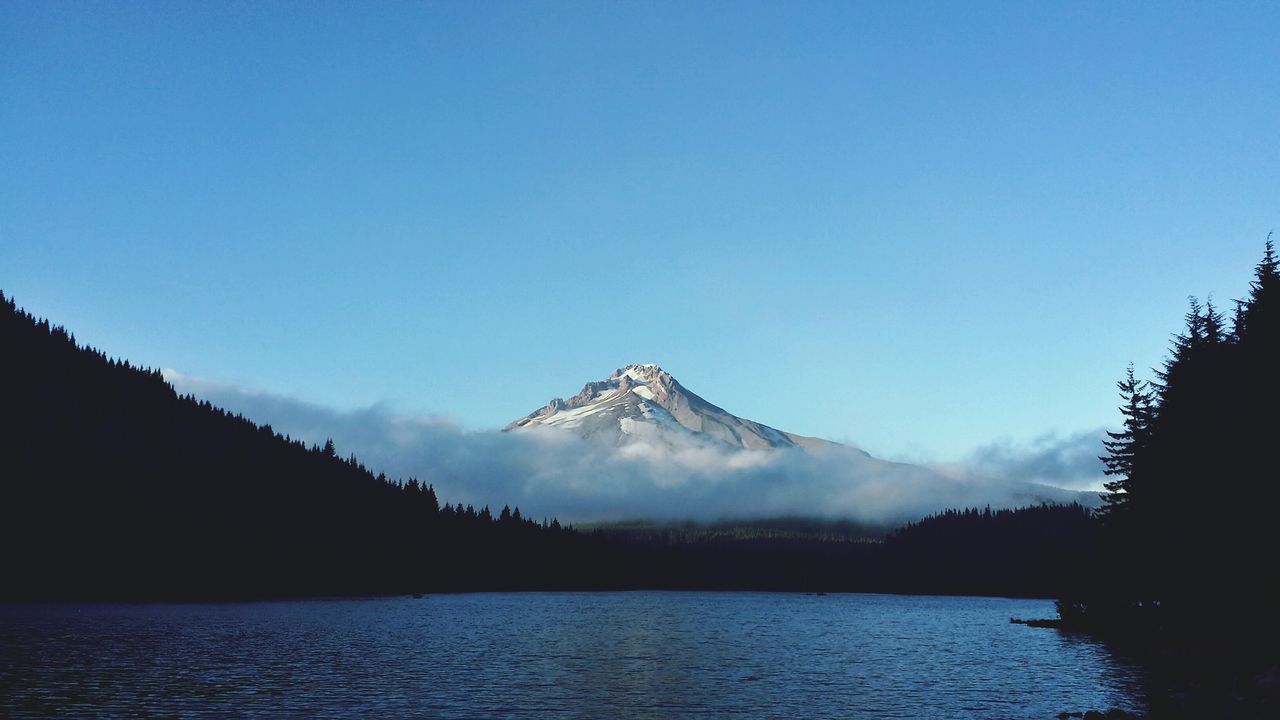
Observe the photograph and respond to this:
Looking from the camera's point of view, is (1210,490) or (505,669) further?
(505,669)

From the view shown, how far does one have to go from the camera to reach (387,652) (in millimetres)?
83375

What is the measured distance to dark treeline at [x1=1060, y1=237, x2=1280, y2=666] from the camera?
179ft

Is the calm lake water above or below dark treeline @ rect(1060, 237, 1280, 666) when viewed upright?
below

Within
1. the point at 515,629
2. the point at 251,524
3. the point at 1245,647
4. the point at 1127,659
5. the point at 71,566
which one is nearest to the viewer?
the point at 1245,647

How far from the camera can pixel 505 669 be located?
73.7 metres

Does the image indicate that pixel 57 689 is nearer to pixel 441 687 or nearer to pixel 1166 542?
pixel 441 687

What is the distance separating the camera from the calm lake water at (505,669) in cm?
5403

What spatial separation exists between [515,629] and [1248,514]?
87.0 metres

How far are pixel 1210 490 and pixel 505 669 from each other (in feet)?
173

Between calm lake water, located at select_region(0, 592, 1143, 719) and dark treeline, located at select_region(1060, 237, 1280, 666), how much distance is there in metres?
7.37

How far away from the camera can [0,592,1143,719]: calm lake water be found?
54.0 meters

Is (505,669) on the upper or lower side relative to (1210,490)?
lower

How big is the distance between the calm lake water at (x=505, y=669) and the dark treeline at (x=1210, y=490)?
7369 millimetres

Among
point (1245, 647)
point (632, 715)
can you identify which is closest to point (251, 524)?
point (632, 715)
